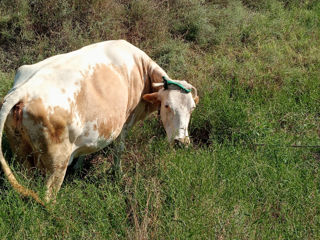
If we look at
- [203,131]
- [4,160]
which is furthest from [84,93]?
[203,131]

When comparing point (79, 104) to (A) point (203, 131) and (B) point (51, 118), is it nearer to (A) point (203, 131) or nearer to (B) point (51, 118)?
(B) point (51, 118)

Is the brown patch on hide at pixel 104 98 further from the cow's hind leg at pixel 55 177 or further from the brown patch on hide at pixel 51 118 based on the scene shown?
the cow's hind leg at pixel 55 177

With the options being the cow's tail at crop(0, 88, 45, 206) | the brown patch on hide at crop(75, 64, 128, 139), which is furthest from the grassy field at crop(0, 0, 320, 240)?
the brown patch on hide at crop(75, 64, 128, 139)

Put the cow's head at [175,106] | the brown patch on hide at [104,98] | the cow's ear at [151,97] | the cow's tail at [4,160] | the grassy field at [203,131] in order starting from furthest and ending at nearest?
the cow's ear at [151,97]
the cow's head at [175,106]
the brown patch on hide at [104,98]
the grassy field at [203,131]
the cow's tail at [4,160]

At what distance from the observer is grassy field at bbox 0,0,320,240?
363cm

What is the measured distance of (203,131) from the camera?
19.2ft

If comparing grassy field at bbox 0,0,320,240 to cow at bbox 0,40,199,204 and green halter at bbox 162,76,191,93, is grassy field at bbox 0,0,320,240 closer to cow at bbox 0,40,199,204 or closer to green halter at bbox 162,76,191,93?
cow at bbox 0,40,199,204

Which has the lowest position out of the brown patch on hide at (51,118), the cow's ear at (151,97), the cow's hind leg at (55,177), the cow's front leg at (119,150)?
the cow's front leg at (119,150)

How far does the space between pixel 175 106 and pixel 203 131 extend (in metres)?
1.34

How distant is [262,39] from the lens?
8031 millimetres

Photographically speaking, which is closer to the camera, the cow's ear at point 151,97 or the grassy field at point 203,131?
the grassy field at point 203,131

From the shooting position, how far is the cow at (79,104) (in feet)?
11.4

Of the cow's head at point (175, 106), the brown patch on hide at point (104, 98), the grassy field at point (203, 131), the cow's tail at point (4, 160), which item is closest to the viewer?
the cow's tail at point (4, 160)

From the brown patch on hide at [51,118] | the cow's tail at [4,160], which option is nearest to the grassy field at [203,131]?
the cow's tail at [4,160]
